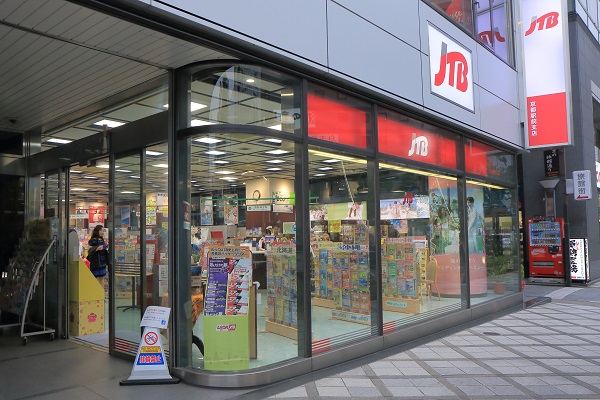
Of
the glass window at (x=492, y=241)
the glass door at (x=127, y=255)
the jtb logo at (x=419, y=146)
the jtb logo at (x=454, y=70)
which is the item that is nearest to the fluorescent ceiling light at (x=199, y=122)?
the glass door at (x=127, y=255)

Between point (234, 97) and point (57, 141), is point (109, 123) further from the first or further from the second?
point (234, 97)

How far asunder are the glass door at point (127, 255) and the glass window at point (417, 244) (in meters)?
2.95

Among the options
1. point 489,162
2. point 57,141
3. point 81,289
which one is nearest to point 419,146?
point 489,162

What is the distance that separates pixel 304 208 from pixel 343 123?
1.22 m

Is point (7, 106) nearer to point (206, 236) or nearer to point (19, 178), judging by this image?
point (19, 178)

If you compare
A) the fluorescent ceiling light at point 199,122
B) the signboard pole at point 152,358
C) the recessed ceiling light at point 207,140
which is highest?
the fluorescent ceiling light at point 199,122

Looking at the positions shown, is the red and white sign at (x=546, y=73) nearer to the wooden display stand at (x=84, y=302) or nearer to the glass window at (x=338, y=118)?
the glass window at (x=338, y=118)

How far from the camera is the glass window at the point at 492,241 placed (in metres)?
8.06

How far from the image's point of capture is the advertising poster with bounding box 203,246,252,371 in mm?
4363

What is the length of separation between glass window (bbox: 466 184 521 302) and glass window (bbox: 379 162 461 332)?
0.38 metres

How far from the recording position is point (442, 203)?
776 cm

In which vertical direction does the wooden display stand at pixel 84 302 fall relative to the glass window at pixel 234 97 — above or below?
below

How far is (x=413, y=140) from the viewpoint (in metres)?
6.61

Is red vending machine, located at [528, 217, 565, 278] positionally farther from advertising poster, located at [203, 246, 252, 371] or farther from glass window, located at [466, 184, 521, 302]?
advertising poster, located at [203, 246, 252, 371]
